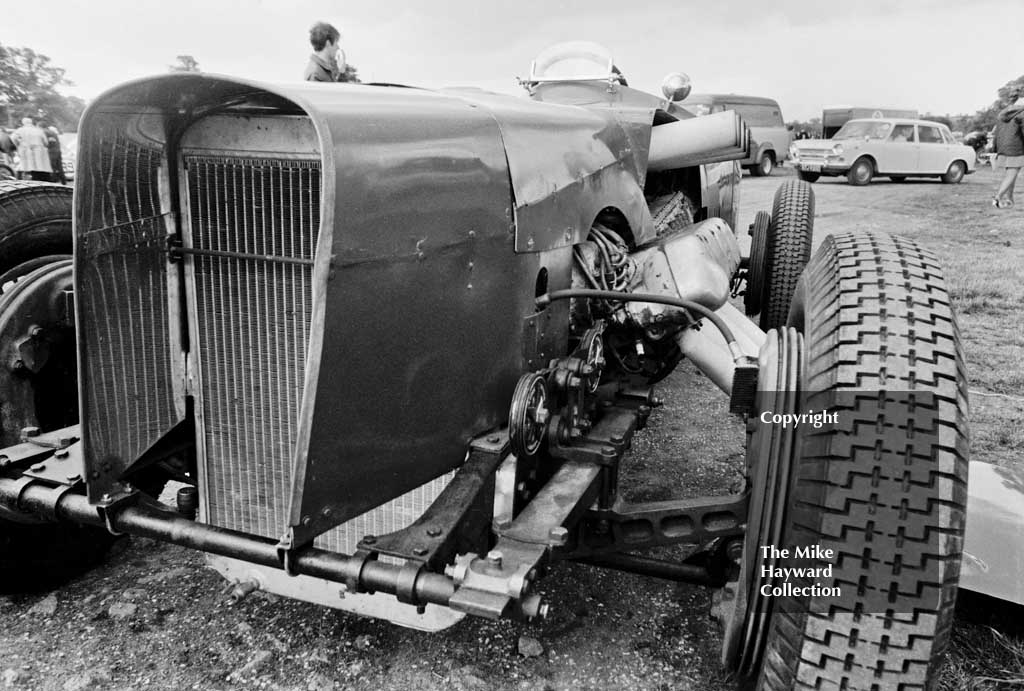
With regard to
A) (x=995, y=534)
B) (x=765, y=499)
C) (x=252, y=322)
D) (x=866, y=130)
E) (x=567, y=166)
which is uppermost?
(x=866, y=130)

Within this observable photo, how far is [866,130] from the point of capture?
1723cm

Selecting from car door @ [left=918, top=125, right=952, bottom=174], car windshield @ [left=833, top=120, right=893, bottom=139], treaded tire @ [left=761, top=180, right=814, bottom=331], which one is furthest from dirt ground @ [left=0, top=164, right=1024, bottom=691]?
car door @ [left=918, top=125, right=952, bottom=174]

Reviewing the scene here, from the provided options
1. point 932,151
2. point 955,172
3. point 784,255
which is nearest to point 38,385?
point 784,255

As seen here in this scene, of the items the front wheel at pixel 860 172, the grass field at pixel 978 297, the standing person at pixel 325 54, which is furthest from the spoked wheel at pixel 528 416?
the front wheel at pixel 860 172

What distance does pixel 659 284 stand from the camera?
8.75ft

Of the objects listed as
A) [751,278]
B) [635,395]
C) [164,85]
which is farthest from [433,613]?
[751,278]

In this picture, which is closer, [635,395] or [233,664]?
[233,664]

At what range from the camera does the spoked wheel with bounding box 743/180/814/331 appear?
428cm

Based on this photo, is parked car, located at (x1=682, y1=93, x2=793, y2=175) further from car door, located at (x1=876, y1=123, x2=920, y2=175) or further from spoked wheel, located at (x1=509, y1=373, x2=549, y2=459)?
spoked wheel, located at (x1=509, y1=373, x2=549, y2=459)

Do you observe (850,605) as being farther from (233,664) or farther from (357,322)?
(233,664)

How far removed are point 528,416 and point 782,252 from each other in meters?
2.86

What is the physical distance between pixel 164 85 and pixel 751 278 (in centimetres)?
363

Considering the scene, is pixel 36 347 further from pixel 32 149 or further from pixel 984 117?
pixel 984 117

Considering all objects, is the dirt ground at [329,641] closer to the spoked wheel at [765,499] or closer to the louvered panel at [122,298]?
the spoked wheel at [765,499]
